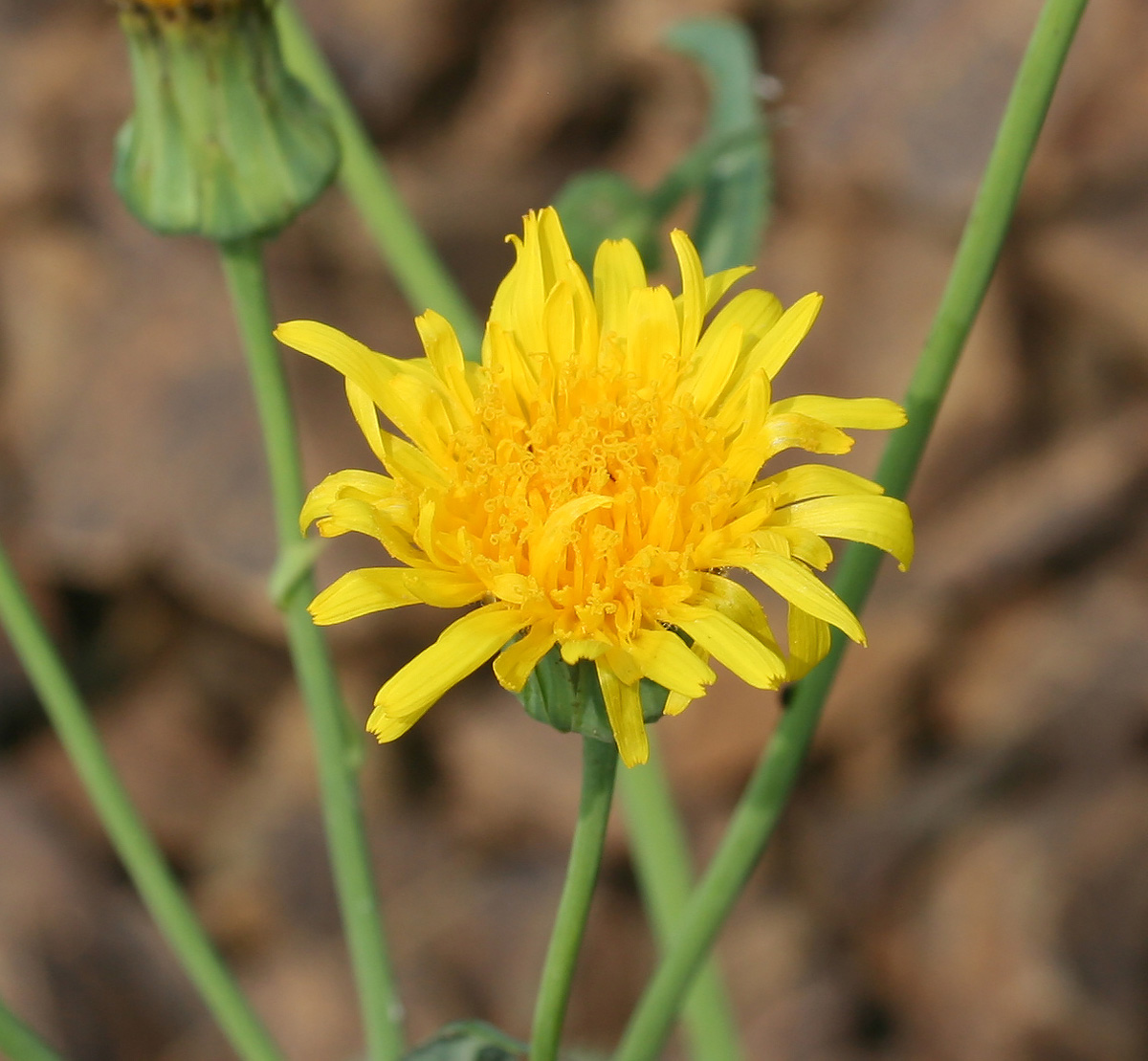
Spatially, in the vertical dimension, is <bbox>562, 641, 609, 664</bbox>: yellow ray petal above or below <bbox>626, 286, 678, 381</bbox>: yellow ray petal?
below

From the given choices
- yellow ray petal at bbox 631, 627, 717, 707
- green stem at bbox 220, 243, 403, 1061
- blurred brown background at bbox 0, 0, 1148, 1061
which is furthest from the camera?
blurred brown background at bbox 0, 0, 1148, 1061

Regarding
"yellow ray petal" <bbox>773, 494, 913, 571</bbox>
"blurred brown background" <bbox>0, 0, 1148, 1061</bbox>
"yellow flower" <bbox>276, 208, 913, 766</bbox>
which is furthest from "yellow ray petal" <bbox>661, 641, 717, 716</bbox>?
"blurred brown background" <bbox>0, 0, 1148, 1061</bbox>

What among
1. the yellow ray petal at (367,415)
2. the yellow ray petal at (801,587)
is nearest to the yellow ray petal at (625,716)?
the yellow ray petal at (801,587)

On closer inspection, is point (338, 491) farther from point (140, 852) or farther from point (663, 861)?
point (663, 861)

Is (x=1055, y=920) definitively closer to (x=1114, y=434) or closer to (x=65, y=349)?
(x=1114, y=434)

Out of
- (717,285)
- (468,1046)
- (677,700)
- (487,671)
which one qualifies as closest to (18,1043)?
(468,1046)

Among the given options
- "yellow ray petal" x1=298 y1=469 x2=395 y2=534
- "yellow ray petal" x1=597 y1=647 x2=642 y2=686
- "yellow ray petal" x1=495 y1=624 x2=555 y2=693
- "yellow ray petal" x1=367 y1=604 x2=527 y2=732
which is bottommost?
"yellow ray petal" x1=597 y1=647 x2=642 y2=686

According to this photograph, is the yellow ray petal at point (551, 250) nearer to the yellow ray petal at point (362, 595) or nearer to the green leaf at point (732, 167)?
the yellow ray petal at point (362, 595)

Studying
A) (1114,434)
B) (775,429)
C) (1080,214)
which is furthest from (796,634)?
(1080,214)

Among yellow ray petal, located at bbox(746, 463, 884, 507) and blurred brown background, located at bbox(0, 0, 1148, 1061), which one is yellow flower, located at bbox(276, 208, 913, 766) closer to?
yellow ray petal, located at bbox(746, 463, 884, 507)
